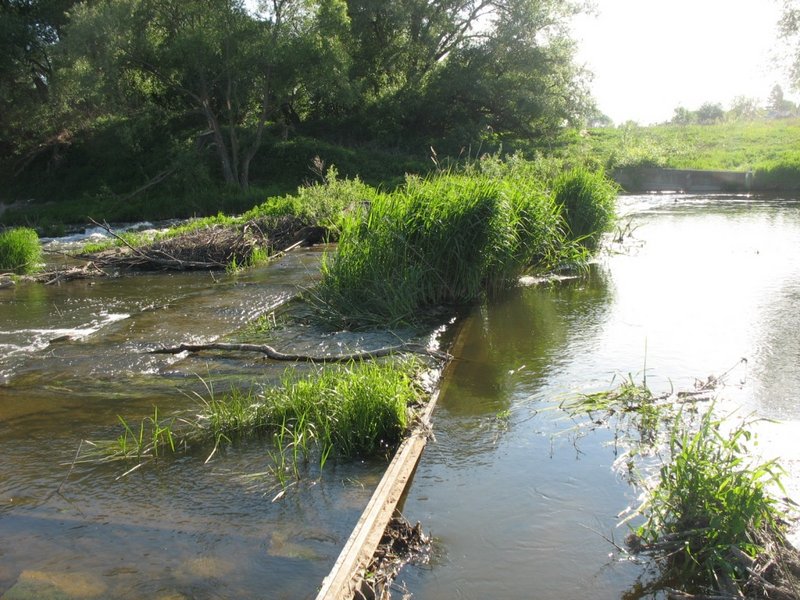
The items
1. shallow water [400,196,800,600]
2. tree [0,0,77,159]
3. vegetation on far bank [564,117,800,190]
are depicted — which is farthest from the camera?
tree [0,0,77,159]

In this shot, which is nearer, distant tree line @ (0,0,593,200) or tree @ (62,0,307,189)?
tree @ (62,0,307,189)

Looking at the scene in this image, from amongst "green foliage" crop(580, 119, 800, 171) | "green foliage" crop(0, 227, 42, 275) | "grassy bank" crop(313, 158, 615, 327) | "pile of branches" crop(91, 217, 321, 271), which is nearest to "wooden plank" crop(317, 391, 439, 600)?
"grassy bank" crop(313, 158, 615, 327)

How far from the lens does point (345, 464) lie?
5.05 m

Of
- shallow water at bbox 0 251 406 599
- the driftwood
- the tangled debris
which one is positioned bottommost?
the tangled debris

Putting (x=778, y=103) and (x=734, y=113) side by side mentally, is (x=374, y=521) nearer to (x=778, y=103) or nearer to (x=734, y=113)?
(x=734, y=113)

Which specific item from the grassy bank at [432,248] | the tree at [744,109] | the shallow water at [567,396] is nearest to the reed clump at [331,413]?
the shallow water at [567,396]

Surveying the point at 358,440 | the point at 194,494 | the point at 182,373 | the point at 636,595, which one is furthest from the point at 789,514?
the point at 182,373

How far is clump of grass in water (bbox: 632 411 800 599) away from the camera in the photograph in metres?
3.38

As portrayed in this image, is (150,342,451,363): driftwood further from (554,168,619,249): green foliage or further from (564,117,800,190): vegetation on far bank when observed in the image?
(564,117,800,190): vegetation on far bank

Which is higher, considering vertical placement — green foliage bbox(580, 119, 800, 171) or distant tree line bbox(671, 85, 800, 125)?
distant tree line bbox(671, 85, 800, 125)

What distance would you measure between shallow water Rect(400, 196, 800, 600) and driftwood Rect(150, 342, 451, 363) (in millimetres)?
441

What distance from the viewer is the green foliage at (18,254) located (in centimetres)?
1394

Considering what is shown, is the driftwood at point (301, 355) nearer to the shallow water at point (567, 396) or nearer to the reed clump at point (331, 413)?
the shallow water at point (567, 396)

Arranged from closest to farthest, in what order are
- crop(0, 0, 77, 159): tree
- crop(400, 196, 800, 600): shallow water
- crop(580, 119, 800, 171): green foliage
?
crop(400, 196, 800, 600): shallow water, crop(0, 0, 77, 159): tree, crop(580, 119, 800, 171): green foliage
